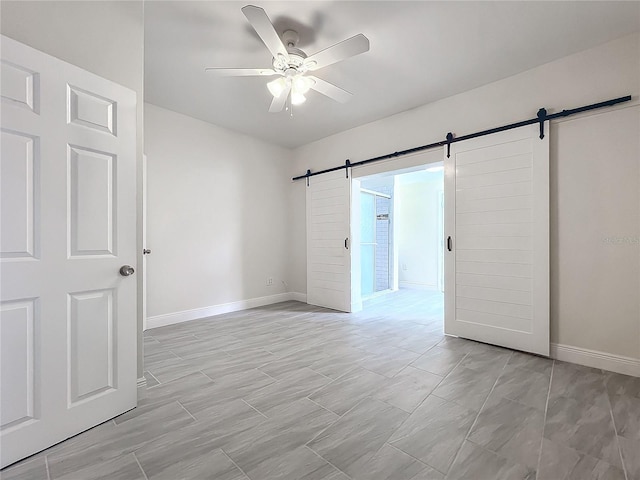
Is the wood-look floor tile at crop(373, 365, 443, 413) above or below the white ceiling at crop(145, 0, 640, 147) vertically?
below

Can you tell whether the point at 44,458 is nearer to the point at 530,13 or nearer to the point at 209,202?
the point at 209,202

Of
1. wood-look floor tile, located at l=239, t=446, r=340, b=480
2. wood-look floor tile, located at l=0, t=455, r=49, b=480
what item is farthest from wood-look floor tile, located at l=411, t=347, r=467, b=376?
wood-look floor tile, located at l=0, t=455, r=49, b=480

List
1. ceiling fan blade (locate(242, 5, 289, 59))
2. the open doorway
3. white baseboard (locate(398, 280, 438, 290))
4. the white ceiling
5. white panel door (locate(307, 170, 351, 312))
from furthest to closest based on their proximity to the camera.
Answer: white baseboard (locate(398, 280, 438, 290)) < the open doorway < white panel door (locate(307, 170, 351, 312)) < the white ceiling < ceiling fan blade (locate(242, 5, 289, 59))

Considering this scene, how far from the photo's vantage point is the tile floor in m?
1.35

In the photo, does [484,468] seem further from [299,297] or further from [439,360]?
[299,297]

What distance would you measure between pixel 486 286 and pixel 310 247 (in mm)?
2675

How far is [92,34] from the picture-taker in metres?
1.69

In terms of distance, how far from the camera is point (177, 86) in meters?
3.03

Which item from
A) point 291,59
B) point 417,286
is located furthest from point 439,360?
point 417,286

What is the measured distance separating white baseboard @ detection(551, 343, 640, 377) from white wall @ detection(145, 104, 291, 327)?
150 inches

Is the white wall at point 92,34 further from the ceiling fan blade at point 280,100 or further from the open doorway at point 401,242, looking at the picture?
the open doorway at point 401,242

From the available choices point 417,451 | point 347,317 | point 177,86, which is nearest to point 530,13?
point 417,451

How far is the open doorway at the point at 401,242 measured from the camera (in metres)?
4.74

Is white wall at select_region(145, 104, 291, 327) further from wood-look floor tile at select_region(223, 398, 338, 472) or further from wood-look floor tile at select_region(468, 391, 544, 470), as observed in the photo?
wood-look floor tile at select_region(468, 391, 544, 470)
